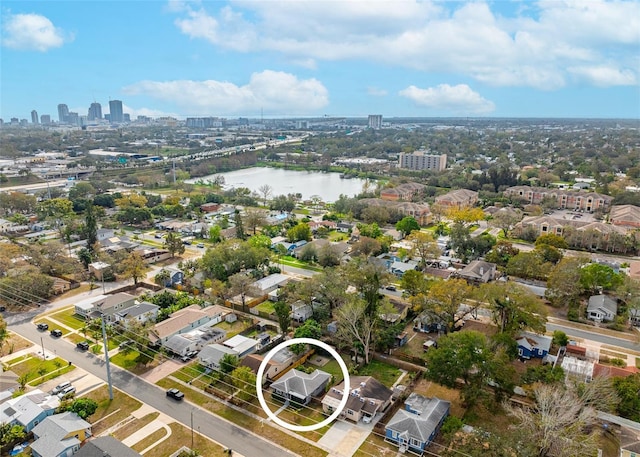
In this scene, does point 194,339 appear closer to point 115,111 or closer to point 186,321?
point 186,321

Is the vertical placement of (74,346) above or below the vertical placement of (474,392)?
below

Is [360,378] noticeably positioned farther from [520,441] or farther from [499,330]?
[499,330]

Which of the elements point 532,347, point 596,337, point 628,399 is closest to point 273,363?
point 532,347

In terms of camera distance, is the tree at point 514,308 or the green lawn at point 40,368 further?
the tree at point 514,308

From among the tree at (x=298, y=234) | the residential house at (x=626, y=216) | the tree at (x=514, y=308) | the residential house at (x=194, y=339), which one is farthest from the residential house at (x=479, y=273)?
the residential house at (x=626, y=216)

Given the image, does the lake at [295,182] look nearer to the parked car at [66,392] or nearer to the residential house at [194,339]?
the residential house at [194,339]

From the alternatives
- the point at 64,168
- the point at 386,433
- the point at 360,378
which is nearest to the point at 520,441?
the point at 386,433

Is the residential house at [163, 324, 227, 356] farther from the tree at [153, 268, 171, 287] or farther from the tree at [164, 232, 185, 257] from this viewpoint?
the tree at [164, 232, 185, 257]

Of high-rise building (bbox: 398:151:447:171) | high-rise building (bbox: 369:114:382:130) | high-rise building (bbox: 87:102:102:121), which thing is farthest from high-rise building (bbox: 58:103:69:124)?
high-rise building (bbox: 398:151:447:171)
